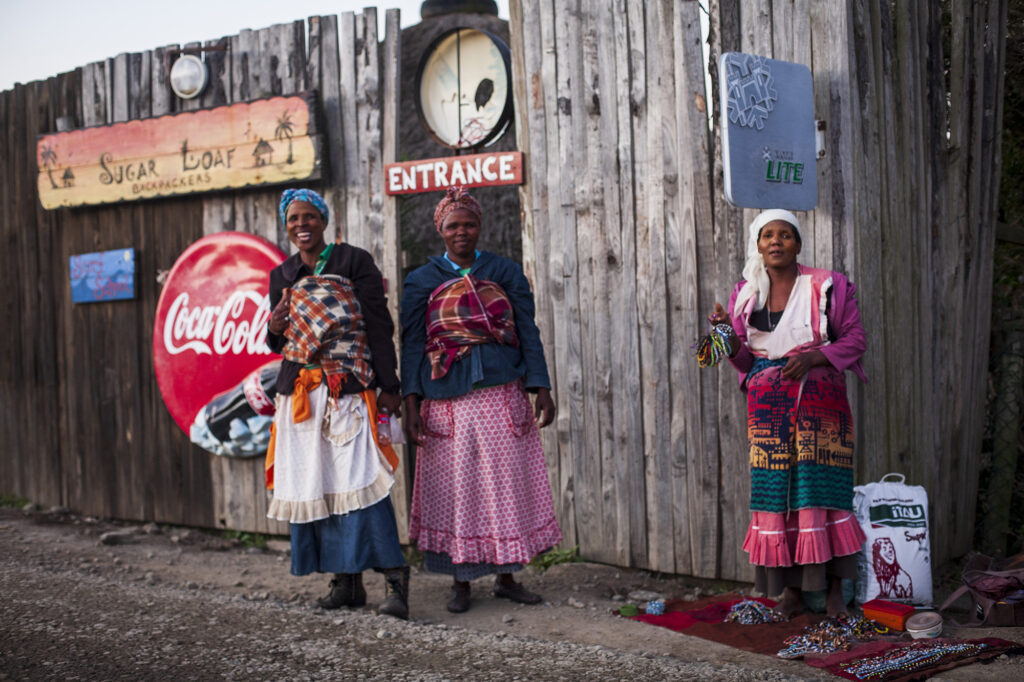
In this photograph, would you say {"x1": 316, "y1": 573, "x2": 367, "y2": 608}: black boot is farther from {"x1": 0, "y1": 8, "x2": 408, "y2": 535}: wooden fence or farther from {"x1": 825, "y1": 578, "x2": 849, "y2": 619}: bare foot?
{"x1": 825, "y1": 578, "x2": 849, "y2": 619}: bare foot

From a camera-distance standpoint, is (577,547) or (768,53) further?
(577,547)

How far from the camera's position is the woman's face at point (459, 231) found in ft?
15.6

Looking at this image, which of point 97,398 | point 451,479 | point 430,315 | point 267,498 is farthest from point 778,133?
point 97,398

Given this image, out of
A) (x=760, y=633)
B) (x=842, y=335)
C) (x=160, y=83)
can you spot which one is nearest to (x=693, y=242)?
(x=842, y=335)

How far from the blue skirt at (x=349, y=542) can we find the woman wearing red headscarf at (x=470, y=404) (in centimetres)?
24

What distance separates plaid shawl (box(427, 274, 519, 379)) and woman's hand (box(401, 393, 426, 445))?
0.55ft

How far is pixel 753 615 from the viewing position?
4441 mm

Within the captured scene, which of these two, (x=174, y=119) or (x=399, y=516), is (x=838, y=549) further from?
(x=174, y=119)

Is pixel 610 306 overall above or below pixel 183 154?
below

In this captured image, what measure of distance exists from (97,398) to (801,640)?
5.28 metres

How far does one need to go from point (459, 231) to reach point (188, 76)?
9.76ft

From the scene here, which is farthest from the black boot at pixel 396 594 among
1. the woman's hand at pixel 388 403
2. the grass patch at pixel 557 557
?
the grass patch at pixel 557 557

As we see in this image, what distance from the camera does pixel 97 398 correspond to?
23.8 ft

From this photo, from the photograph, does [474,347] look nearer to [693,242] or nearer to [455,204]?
[455,204]
